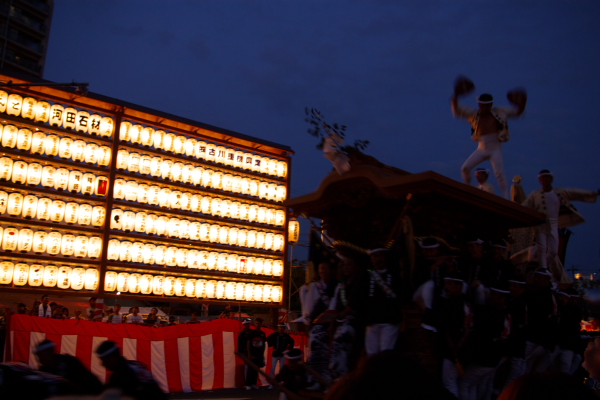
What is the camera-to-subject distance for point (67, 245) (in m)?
16.8

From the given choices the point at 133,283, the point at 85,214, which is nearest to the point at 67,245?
the point at 85,214

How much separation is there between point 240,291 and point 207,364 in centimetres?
934

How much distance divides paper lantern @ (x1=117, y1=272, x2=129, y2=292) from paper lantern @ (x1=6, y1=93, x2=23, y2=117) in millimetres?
6330

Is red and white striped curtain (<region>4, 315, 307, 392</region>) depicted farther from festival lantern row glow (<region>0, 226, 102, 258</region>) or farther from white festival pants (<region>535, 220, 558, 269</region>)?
festival lantern row glow (<region>0, 226, 102, 258</region>)

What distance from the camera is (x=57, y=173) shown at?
661 inches

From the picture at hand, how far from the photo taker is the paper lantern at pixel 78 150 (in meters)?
17.2

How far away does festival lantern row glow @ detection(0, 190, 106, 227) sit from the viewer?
52.2 feet

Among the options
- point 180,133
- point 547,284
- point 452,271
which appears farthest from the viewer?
point 180,133

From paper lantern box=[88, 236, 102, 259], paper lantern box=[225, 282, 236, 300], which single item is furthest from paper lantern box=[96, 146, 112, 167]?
paper lantern box=[225, 282, 236, 300]

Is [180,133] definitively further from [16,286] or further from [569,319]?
[569,319]

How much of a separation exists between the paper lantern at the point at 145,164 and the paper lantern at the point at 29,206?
382 centimetres

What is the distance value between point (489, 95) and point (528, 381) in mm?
7195

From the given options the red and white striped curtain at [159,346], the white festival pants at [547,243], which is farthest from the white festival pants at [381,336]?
the red and white striped curtain at [159,346]

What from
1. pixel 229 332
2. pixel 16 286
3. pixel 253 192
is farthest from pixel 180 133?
pixel 229 332
